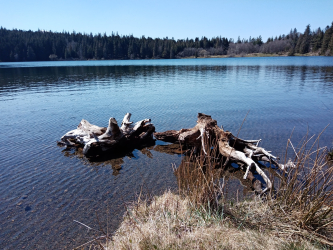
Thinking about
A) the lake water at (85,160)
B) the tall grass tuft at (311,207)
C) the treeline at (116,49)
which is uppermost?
the treeline at (116,49)

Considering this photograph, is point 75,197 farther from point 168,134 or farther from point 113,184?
point 168,134

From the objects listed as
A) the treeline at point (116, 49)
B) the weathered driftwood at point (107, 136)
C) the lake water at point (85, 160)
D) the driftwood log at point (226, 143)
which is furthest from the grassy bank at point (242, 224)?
the treeline at point (116, 49)

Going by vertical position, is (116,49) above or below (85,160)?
above

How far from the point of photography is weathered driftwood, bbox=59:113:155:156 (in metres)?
9.36

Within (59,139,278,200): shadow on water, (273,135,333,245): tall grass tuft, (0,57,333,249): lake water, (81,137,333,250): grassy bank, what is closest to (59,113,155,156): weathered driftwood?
(59,139,278,200): shadow on water

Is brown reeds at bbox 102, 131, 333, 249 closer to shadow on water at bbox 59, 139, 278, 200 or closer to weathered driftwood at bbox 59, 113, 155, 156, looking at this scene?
shadow on water at bbox 59, 139, 278, 200

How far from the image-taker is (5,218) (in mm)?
5672

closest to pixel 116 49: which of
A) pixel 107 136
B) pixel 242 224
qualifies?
pixel 107 136

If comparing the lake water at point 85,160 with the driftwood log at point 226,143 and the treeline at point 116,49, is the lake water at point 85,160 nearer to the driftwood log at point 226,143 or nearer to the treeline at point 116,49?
the driftwood log at point 226,143

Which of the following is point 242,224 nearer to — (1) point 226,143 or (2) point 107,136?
(1) point 226,143

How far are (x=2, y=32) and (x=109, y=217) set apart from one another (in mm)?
223069

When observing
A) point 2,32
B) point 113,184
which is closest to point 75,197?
point 113,184

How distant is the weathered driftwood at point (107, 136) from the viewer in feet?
30.7

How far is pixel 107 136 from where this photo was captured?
31.2 feet
